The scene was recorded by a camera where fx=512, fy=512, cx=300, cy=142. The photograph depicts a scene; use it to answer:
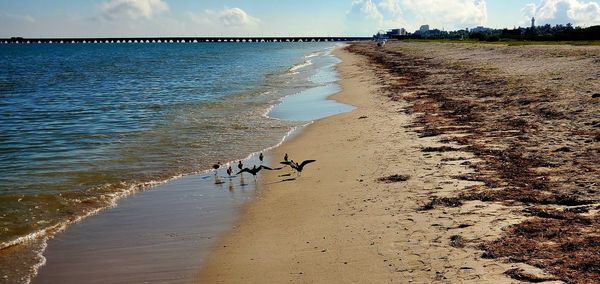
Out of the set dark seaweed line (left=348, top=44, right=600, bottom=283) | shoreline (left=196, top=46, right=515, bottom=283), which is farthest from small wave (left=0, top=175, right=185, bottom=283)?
dark seaweed line (left=348, top=44, right=600, bottom=283)

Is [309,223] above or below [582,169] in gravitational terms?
below

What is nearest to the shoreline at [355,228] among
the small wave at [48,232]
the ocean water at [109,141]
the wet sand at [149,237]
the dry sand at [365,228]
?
the dry sand at [365,228]

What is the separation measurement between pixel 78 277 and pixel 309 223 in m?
3.46

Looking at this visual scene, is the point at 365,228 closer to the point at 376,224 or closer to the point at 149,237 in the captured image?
the point at 376,224

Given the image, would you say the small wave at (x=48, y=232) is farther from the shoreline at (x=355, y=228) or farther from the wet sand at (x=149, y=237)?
the shoreline at (x=355, y=228)

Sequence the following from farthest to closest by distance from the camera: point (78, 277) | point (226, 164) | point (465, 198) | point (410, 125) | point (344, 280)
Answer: point (410, 125) → point (226, 164) → point (465, 198) → point (78, 277) → point (344, 280)

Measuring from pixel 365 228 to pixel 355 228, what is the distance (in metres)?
0.16

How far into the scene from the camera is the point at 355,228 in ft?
25.1

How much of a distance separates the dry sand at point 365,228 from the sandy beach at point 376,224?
1 cm

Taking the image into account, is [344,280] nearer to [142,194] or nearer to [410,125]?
[142,194]

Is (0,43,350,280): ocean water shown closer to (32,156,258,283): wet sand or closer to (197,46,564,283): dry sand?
(32,156,258,283): wet sand

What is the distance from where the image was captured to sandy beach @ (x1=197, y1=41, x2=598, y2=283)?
239 inches

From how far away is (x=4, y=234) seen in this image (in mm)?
8586

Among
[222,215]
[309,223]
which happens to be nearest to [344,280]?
[309,223]
